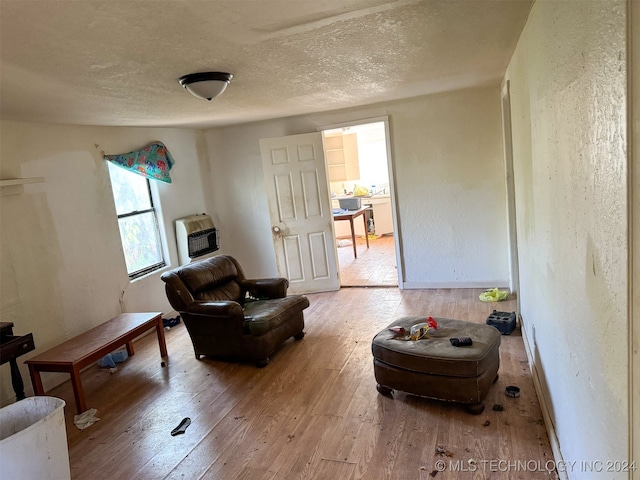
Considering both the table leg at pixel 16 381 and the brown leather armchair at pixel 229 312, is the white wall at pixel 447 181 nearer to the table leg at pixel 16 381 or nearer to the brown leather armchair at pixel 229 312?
the brown leather armchair at pixel 229 312

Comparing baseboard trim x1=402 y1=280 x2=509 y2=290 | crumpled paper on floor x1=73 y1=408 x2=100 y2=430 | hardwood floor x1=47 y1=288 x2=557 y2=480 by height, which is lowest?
hardwood floor x1=47 y1=288 x2=557 y2=480

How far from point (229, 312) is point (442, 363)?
1798 millimetres

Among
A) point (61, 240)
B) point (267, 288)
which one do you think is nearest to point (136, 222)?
point (61, 240)

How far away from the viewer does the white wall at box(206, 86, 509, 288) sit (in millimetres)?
4879

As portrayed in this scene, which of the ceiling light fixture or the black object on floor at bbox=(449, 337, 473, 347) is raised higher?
the ceiling light fixture

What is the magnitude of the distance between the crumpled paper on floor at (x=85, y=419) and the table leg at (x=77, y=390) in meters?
0.04

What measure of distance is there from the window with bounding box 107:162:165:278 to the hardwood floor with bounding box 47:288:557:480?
4.15ft

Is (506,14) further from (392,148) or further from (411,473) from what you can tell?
(392,148)

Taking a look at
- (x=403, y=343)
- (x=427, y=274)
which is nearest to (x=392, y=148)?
(x=427, y=274)

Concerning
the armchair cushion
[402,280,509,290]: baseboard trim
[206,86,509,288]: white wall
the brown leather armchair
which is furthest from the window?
[402,280,509,290]: baseboard trim

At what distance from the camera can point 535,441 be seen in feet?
7.65

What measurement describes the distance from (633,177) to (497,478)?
1747mm

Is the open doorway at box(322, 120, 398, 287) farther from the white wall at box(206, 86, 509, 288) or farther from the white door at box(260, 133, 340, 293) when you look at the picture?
the white wall at box(206, 86, 509, 288)

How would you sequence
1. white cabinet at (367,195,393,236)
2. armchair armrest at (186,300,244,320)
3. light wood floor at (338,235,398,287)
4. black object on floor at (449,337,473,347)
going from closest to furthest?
black object on floor at (449,337,473,347) < armchair armrest at (186,300,244,320) < light wood floor at (338,235,398,287) < white cabinet at (367,195,393,236)
